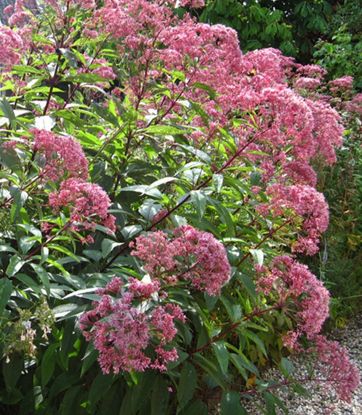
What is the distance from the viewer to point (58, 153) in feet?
7.66

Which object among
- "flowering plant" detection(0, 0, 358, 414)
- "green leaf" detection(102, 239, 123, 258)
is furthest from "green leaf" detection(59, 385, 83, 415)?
"green leaf" detection(102, 239, 123, 258)

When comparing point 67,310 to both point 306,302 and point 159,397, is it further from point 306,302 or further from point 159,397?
point 306,302

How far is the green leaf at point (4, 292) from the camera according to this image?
2.26 metres

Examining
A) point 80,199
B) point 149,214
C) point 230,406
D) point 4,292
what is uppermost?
point 80,199

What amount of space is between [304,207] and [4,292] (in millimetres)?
1238

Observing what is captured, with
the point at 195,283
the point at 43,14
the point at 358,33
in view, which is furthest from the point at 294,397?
the point at 358,33

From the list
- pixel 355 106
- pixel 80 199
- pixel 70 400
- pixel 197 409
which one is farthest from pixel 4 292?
pixel 355 106

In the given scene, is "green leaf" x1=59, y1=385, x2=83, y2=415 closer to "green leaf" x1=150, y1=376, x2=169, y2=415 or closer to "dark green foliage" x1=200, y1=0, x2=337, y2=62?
"green leaf" x1=150, y1=376, x2=169, y2=415

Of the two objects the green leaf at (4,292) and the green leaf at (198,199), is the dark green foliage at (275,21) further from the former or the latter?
the green leaf at (4,292)

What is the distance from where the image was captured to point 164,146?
3.18 m

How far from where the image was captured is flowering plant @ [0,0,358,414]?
227 centimetres

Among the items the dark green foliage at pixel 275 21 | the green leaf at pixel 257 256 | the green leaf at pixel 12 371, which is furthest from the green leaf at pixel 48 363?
the dark green foliage at pixel 275 21

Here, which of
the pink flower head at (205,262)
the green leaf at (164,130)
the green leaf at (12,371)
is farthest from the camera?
the green leaf at (164,130)

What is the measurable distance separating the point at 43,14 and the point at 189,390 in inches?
67.7
